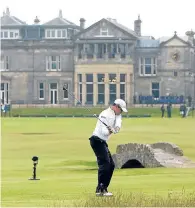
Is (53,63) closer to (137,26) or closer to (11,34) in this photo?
(11,34)

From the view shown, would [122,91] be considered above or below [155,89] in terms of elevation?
below

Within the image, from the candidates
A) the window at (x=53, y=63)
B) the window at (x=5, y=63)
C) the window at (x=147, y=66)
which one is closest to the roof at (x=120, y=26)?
the window at (x=147, y=66)

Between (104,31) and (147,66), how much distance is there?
7322 millimetres

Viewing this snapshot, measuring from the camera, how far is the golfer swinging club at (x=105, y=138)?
2014 cm

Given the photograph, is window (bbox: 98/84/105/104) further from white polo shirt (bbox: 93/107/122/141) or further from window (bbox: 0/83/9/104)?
white polo shirt (bbox: 93/107/122/141)

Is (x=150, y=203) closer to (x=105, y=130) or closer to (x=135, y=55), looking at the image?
(x=105, y=130)

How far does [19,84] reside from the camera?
139m

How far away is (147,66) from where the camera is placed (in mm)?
138625

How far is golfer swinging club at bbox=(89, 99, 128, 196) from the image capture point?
20141mm

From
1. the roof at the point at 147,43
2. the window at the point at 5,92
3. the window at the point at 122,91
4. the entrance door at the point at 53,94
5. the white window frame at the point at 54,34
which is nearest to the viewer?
the window at the point at 122,91

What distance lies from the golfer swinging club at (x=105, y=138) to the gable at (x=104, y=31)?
381ft

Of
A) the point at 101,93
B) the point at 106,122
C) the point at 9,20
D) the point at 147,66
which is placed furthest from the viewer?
the point at 9,20

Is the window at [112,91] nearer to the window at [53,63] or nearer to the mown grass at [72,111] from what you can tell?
the window at [53,63]

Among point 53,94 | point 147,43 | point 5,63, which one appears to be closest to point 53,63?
point 53,94
